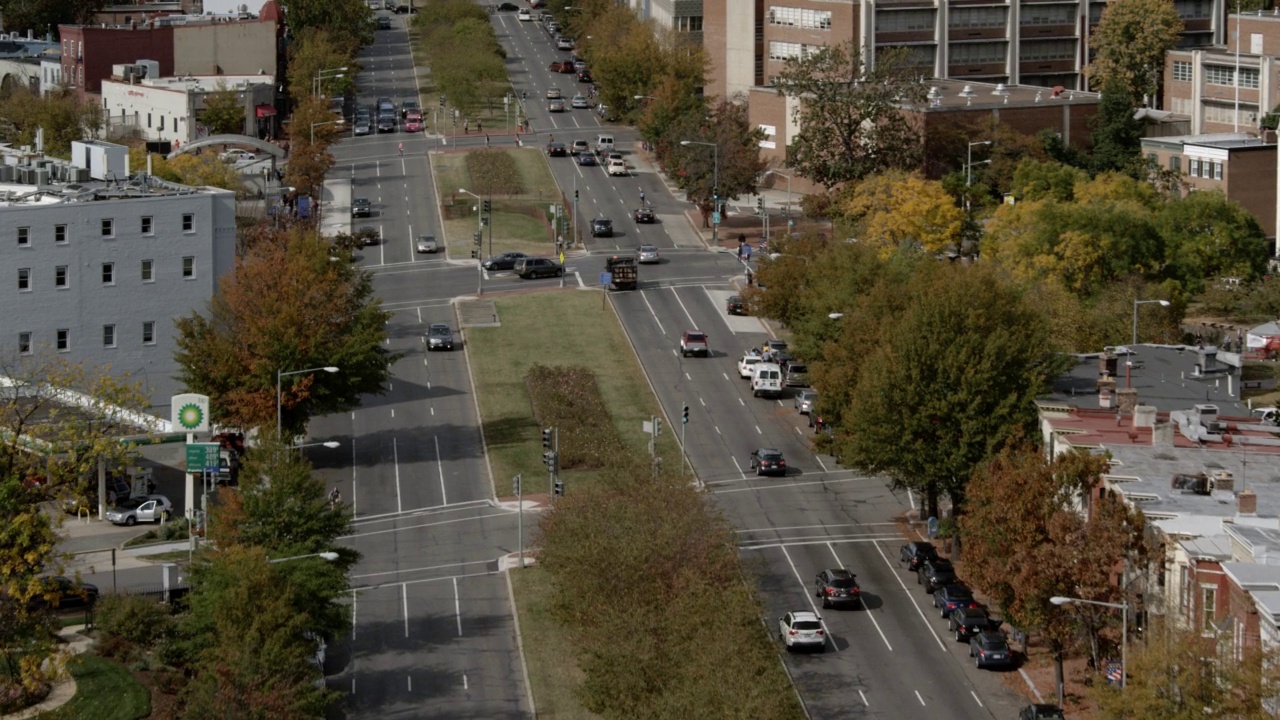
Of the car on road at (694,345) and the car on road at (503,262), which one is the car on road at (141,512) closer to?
the car on road at (694,345)

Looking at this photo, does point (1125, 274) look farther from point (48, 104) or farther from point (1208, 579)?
point (48, 104)

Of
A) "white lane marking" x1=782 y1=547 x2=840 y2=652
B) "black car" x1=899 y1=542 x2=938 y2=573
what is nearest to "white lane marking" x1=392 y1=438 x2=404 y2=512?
"white lane marking" x1=782 y1=547 x2=840 y2=652

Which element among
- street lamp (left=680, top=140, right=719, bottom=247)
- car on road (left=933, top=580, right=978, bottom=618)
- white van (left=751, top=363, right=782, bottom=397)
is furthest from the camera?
street lamp (left=680, top=140, right=719, bottom=247)

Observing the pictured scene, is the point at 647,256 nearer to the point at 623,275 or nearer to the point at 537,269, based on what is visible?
the point at 537,269

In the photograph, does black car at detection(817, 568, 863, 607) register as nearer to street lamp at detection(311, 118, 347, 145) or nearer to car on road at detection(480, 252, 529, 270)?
car on road at detection(480, 252, 529, 270)

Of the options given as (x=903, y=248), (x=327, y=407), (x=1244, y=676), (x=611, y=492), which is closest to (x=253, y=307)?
(x=327, y=407)

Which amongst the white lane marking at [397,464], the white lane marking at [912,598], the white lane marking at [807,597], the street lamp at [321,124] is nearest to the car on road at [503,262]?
the street lamp at [321,124]

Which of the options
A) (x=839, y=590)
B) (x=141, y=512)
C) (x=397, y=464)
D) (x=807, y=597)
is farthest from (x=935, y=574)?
(x=141, y=512)
